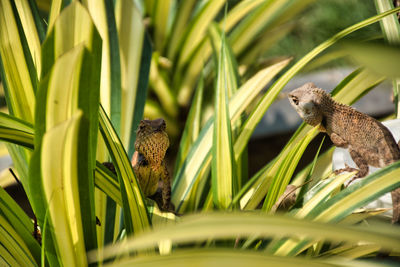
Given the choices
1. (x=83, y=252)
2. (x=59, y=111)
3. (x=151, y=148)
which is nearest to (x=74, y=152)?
(x=59, y=111)

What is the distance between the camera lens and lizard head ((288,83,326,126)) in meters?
1.10

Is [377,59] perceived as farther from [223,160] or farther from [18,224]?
→ [18,224]

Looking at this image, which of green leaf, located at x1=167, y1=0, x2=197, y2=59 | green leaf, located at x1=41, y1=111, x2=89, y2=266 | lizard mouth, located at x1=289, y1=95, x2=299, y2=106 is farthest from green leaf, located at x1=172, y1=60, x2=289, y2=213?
green leaf, located at x1=167, y1=0, x2=197, y2=59

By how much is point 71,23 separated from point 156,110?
1375 millimetres

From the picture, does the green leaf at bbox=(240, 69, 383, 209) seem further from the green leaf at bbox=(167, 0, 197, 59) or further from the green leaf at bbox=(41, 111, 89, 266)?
the green leaf at bbox=(167, 0, 197, 59)

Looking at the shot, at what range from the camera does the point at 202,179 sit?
137 cm

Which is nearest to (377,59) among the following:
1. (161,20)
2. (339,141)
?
(339,141)

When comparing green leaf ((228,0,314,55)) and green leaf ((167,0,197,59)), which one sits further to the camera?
green leaf ((167,0,197,59))

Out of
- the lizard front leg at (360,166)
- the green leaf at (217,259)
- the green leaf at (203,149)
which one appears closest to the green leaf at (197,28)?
the green leaf at (203,149)

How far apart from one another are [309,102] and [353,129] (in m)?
0.11

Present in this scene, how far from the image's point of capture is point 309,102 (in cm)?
110

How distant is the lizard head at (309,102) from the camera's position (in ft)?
3.61

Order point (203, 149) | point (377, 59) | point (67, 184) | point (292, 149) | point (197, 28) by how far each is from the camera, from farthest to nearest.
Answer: point (197, 28) → point (203, 149) → point (292, 149) → point (67, 184) → point (377, 59)

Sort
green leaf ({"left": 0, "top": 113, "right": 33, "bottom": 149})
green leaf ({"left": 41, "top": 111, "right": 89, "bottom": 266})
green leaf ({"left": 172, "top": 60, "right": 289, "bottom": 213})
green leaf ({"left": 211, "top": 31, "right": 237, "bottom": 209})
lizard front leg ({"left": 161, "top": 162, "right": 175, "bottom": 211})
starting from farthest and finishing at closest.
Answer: green leaf ({"left": 172, "top": 60, "right": 289, "bottom": 213}) < lizard front leg ({"left": 161, "top": 162, "right": 175, "bottom": 211}) < green leaf ({"left": 211, "top": 31, "right": 237, "bottom": 209}) < green leaf ({"left": 0, "top": 113, "right": 33, "bottom": 149}) < green leaf ({"left": 41, "top": 111, "right": 89, "bottom": 266})
